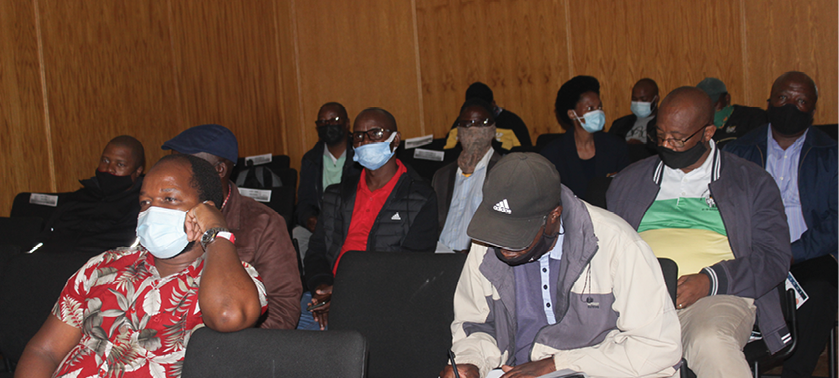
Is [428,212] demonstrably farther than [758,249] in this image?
Yes

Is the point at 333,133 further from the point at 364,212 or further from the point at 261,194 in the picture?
the point at 364,212

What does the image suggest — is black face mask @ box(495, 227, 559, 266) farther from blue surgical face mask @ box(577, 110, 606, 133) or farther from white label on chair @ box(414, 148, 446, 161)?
white label on chair @ box(414, 148, 446, 161)

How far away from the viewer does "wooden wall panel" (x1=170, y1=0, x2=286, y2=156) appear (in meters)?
6.43

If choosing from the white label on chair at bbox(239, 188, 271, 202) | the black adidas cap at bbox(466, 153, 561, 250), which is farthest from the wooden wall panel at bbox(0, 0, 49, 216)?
the black adidas cap at bbox(466, 153, 561, 250)

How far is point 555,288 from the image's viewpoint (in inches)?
73.4

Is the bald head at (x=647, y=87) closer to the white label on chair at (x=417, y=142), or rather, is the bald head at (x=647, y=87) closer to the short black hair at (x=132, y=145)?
the white label on chair at (x=417, y=142)

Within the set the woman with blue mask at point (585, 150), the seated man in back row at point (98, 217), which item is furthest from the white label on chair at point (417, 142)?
the seated man in back row at point (98, 217)

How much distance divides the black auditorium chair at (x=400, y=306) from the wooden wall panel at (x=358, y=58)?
17.6 feet

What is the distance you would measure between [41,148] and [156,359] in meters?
4.01

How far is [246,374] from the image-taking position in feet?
5.07

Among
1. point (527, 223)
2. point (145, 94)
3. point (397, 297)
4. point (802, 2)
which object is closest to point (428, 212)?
point (397, 297)

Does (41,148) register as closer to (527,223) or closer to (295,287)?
(295,287)

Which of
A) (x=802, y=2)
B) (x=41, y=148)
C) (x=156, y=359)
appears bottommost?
(x=156, y=359)

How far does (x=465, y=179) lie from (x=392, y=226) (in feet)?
2.76
